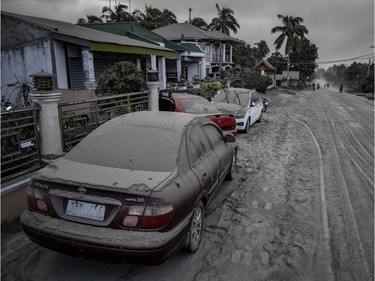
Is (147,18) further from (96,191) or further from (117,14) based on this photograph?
(96,191)

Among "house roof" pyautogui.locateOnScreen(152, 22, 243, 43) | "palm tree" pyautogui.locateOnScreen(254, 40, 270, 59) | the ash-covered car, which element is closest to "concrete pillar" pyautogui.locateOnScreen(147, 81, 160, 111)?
the ash-covered car

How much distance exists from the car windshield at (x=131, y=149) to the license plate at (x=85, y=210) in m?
0.55

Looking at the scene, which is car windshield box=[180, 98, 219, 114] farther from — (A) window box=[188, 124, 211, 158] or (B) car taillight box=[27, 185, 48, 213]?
(B) car taillight box=[27, 185, 48, 213]

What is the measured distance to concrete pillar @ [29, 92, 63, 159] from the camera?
5121 millimetres

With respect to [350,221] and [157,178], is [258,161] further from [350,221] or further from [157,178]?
[157,178]

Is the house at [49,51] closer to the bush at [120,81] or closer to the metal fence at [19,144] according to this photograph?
the bush at [120,81]

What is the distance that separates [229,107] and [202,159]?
298 inches

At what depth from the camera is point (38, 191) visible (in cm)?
318

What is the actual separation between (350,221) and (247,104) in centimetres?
758

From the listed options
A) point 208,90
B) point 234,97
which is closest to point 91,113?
point 234,97

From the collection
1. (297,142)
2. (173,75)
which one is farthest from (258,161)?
(173,75)

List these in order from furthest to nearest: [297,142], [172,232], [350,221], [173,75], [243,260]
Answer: [173,75] → [297,142] → [350,221] → [243,260] → [172,232]

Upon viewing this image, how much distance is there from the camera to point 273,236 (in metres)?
4.30

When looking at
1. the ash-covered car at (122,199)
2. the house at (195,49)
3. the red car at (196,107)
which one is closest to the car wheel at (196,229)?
the ash-covered car at (122,199)
